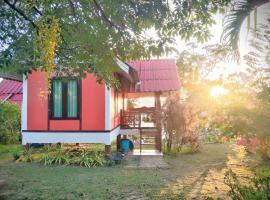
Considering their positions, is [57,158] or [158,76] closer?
[57,158]

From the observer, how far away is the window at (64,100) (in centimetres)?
1612

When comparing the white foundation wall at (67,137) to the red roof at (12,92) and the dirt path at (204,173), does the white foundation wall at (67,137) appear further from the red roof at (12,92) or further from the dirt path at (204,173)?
the red roof at (12,92)

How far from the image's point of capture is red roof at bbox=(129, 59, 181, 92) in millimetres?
18469

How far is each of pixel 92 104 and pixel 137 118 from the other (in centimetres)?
419

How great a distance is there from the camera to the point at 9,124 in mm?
21969

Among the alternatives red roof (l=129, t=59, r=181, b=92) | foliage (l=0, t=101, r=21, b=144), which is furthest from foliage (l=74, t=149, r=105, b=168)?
foliage (l=0, t=101, r=21, b=144)

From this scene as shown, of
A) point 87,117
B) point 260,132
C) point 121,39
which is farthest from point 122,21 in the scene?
point 87,117

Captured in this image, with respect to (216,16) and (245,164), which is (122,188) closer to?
(216,16)

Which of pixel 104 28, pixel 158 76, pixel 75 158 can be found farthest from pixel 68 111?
pixel 104 28

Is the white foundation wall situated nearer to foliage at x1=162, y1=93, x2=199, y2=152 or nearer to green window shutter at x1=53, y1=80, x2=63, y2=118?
green window shutter at x1=53, y1=80, x2=63, y2=118

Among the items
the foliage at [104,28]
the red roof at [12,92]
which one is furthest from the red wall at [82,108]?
the red roof at [12,92]

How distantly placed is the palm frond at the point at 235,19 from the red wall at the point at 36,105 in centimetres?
1044

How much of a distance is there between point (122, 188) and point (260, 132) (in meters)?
3.87

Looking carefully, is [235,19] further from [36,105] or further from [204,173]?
[36,105]
